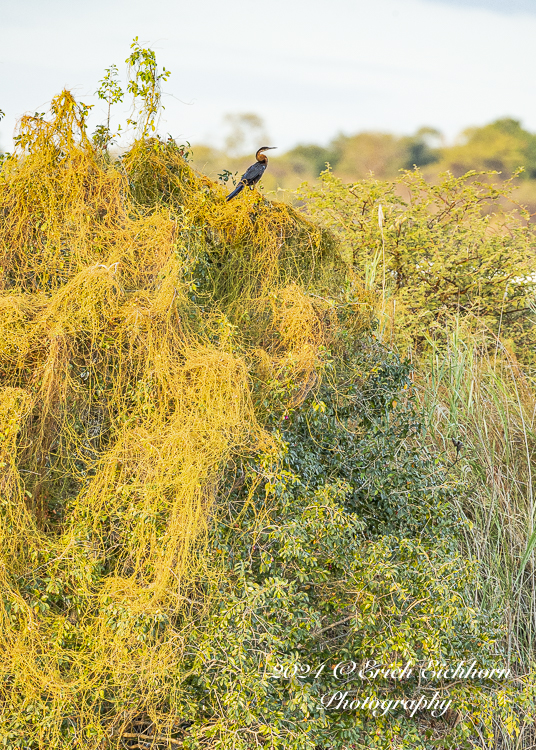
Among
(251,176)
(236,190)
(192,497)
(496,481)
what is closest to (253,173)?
(251,176)

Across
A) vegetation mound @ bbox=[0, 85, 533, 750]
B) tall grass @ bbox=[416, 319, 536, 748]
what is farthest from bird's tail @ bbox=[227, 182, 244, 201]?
tall grass @ bbox=[416, 319, 536, 748]

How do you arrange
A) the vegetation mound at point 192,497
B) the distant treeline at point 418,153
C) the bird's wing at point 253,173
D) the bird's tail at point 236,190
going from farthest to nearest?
the distant treeline at point 418,153 < the bird's wing at point 253,173 < the bird's tail at point 236,190 < the vegetation mound at point 192,497

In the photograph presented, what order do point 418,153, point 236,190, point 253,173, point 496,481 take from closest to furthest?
point 236,190 → point 253,173 → point 496,481 → point 418,153

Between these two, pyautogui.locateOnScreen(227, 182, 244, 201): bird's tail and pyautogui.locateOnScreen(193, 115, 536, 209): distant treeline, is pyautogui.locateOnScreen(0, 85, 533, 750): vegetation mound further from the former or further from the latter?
pyautogui.locateOnScreen(193, 115, 536, 209): distant treeline

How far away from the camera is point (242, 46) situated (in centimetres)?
1639

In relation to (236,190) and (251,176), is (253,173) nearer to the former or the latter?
(251,176)

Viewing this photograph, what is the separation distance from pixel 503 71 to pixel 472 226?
13.4 meters

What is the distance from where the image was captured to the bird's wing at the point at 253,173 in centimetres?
349

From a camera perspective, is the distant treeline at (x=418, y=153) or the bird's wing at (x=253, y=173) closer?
the bird's wing at (x=253, y=173)

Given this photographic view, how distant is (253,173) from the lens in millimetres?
3514

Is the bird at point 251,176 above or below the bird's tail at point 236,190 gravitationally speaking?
above

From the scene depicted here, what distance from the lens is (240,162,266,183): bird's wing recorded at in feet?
11.4

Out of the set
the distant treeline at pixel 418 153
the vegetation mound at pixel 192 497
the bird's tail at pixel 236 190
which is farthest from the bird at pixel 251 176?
the distant treeline at pixel 418 153

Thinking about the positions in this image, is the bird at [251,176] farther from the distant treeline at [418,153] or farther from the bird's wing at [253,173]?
the distant treeline at [418,153]
